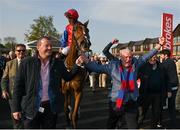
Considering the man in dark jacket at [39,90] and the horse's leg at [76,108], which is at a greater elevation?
the man in dark jacket at [39,90]

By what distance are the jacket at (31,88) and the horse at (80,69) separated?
293 cm

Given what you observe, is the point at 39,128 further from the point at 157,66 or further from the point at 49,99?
the point at 157,66

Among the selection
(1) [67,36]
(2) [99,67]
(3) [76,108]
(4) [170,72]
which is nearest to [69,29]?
(1) [67,36]

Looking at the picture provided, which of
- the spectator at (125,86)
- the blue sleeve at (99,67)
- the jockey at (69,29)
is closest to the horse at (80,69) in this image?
the jockey at (69,29)

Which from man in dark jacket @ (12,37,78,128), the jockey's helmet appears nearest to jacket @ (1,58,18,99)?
the jockey's helmet

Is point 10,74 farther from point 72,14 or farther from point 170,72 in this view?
point 170,72

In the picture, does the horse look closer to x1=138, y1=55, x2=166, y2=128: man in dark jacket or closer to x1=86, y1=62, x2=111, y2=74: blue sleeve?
x1=138, y1=55, x2=166, y2=128: man in dark jacket

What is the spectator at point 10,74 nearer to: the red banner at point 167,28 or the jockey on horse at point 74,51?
the jockey on horse at point 74,51

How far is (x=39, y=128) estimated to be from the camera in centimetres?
567

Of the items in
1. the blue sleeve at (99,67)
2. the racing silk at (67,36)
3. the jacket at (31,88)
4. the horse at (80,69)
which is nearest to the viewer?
the jacket at (31,88)

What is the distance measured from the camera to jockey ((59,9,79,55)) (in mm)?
9086

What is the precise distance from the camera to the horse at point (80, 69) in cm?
874

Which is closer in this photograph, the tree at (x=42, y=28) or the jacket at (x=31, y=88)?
the jacket at (x=31, y=88)

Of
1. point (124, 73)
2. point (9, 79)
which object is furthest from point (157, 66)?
point (9, 79)
